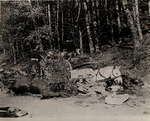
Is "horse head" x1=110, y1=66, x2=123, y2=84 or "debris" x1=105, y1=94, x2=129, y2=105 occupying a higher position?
"horse head" x1=110, y1=66, x2=123, y2=84

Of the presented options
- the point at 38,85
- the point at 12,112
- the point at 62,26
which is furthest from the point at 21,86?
the point at 62,26

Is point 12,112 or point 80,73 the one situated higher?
point 80,73

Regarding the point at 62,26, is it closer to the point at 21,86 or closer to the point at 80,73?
the point at 80,73

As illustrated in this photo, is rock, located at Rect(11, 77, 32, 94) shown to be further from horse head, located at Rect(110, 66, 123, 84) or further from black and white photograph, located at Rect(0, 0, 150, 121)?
horse head, located at Rect(110, 66, 123, 84)

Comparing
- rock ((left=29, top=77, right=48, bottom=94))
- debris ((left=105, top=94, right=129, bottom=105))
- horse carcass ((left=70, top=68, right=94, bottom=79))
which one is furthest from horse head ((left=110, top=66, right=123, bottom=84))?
rock ((left=29, top=77, right=48, bottom=94))

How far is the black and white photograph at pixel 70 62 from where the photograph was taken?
133 inches

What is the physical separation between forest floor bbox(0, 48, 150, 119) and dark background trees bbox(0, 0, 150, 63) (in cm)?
59

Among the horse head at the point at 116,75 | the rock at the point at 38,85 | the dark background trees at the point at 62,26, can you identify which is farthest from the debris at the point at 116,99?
the rock at the point at 38,85

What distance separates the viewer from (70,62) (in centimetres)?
417

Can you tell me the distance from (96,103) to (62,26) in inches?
104

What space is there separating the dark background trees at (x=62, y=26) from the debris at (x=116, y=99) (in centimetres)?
139

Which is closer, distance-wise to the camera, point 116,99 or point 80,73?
point 116,99

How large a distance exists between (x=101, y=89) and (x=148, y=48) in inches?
59.5

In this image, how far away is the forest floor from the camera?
122 inches
